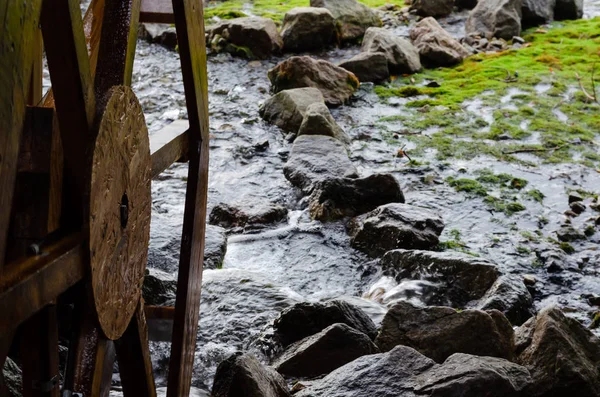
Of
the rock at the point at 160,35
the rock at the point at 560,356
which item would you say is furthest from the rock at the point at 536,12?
the rock at the point at 560,356

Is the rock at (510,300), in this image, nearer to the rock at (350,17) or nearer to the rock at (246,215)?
the rock at (246,215)

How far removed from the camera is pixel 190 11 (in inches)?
139

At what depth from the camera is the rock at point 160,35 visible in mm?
14469

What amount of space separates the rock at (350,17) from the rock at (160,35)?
2907 mm

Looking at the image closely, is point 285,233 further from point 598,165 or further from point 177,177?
point 598,165

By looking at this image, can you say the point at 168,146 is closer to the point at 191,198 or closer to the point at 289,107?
the point at 191,198

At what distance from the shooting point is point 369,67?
12625 millimetres

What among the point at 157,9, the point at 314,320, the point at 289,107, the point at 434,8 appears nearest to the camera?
the point at 157,9

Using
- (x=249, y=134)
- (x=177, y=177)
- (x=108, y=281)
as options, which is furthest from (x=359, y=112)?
(x=108, y=281)

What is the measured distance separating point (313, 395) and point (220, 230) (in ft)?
11.3

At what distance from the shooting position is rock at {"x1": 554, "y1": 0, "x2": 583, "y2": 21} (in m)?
15.6

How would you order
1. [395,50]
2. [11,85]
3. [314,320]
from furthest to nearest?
[395,50], [314,320], [11,85]

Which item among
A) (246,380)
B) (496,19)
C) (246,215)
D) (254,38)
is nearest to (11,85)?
(246,380)

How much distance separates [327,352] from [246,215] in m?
3.15
